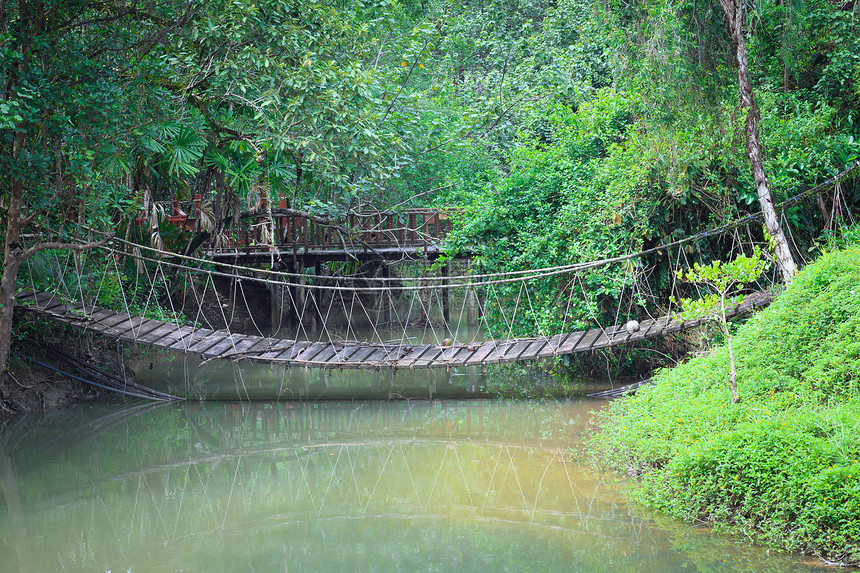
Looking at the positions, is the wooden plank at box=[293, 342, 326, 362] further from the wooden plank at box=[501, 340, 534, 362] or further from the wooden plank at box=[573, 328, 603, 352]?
the wooden plank at box=[573, 328, 603, 352]

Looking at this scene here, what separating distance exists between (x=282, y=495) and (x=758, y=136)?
17.5 ft

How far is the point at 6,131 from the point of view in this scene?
20.2 feet

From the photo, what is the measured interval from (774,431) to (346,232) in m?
7.78

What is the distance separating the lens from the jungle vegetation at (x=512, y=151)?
250 inches

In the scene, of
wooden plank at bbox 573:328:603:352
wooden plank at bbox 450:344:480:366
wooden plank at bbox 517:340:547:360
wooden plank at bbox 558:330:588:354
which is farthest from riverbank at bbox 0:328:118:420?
wooden plank at bbox 573:328:603:352

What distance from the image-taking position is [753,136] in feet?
21.5

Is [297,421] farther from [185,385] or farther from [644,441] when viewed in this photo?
[644,441]

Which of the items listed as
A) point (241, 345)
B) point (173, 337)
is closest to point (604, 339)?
point (241, 345)

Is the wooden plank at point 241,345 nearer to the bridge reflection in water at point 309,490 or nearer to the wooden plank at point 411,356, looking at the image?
the bridge reflection in water at point 309,490

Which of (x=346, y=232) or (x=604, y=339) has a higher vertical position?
(x=346, y=232)

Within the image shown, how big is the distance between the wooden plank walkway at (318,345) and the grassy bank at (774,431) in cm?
117

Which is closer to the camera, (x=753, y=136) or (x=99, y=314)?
(x=753, y=136)

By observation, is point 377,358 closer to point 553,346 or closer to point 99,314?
point 553,346

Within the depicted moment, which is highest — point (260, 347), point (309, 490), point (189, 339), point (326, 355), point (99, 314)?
point (99, 314)
